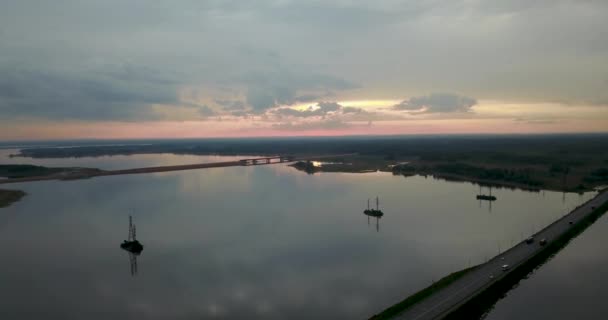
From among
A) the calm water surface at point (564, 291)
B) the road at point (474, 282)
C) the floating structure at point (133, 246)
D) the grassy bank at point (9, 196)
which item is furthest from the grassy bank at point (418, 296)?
the grassy bank at point (9, 196)

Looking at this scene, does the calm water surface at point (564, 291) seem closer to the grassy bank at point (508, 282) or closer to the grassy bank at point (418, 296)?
the grassy bank at point (508, 282)

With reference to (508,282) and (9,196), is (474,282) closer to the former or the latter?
(508,282)

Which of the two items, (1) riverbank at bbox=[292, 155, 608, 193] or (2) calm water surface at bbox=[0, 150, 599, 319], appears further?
(1) riverbank at bbox=[292, 155, 608, 193]

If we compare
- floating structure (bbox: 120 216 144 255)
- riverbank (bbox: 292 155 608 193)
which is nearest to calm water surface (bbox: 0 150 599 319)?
floating structure (bbox: 120 216 144 255)

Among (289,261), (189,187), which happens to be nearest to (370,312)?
(289,261)

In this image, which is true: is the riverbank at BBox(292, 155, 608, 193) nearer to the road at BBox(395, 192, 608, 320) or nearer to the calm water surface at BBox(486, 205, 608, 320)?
the road at BBox(395, 192, 608, 320)

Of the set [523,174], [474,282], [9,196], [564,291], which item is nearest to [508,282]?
[474,282]
